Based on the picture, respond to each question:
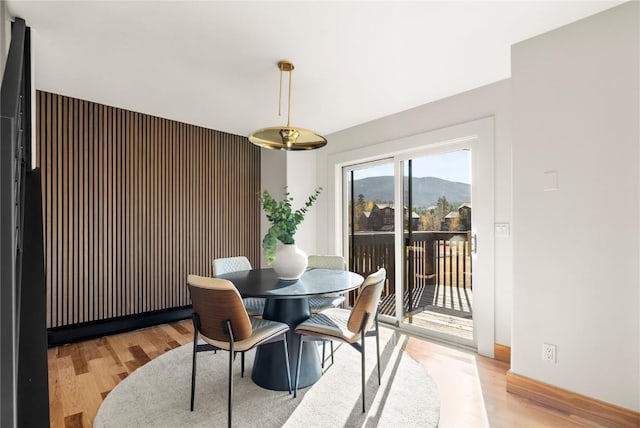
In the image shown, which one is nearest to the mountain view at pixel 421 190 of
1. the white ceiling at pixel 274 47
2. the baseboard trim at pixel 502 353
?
the white ceiling at pixel 274 47

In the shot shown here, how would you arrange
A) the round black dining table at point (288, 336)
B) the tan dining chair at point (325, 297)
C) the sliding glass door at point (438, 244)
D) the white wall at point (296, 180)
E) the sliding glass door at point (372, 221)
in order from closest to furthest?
the round black dining table at point (288, 336), the tan dining chair at point (325, 297), the sliding glass door at point (438, 244), the sliding glass door at point (372, 221), the white wall at point (296, 180)

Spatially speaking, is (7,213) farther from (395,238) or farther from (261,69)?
(395,238)

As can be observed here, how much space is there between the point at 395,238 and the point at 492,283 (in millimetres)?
1132

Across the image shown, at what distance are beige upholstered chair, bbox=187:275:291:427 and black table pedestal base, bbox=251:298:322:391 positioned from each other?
0.35 m

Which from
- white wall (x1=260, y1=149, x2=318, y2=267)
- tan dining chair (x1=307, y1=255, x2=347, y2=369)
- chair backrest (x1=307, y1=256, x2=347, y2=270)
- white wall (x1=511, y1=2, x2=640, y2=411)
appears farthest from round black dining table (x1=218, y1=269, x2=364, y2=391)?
white wall (x1=260, y1=149, x2=318, y2=267)

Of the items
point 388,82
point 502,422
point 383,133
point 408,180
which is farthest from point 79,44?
point 502,422

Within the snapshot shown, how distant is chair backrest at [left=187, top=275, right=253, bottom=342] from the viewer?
1725mm

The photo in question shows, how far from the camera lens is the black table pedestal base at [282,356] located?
223cm

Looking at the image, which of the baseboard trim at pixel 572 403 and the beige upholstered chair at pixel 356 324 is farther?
the beige upholstered chair at pixel 356 324

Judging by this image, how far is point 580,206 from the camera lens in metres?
1.95

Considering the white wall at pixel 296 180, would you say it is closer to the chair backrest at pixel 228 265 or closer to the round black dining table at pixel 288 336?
the chair backrest at pixel 228 265

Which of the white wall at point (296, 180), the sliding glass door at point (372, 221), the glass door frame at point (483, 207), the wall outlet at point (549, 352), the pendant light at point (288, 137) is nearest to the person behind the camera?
the wall outlet at point (549, 352)

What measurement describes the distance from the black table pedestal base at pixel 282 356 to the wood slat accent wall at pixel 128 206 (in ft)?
6.58

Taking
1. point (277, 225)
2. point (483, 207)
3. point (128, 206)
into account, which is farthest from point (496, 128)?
point (128, 206)
